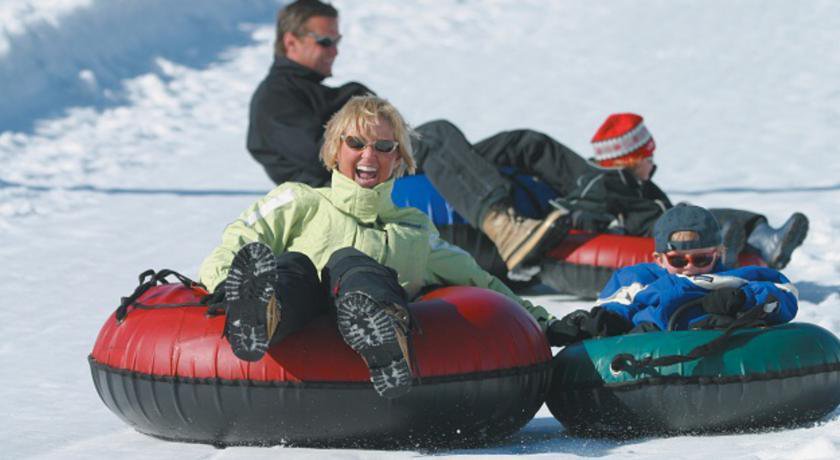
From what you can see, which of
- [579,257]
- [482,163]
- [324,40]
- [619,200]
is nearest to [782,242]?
[619,200]

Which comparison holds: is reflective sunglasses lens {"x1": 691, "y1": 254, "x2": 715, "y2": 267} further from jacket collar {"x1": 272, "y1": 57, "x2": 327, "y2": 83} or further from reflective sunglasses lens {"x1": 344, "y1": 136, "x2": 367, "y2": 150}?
jacket collar {"x1": 272, "y1": 57, "x2": 327, "y2": 83}

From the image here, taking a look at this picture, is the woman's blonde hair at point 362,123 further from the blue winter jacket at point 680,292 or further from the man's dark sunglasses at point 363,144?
the blue winter jacket at point 680,292

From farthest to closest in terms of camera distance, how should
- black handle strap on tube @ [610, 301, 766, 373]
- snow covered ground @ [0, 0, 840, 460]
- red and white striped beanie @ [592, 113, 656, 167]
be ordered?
red and white striped beanie @ [592, 113, 656, 167] → snow covered ground @ [0, 0, 840, 460] → black handle strap on tube @ [610, 301, 766, 373]

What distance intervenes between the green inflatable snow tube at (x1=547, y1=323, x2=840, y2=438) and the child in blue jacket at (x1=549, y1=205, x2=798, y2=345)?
0.46 feet

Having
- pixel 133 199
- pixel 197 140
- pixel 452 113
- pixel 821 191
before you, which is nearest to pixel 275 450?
pixel 133 199

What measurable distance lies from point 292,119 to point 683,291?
2.50 meters

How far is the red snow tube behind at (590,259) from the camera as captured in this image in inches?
238

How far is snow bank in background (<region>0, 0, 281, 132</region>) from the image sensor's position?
11.2 meters

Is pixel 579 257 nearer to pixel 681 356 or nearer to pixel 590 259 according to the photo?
pixel 590 259

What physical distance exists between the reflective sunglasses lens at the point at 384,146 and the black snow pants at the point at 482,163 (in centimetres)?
222

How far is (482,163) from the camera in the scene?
20.6 ft

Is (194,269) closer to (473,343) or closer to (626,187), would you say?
(626,187)

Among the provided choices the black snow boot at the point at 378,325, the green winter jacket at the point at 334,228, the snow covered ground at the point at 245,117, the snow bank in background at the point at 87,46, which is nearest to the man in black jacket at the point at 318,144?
the snow covered ground at the point at 245,117

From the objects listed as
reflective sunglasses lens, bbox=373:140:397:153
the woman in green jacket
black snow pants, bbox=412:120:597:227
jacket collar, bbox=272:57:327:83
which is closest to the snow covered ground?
the woman in green jacket
